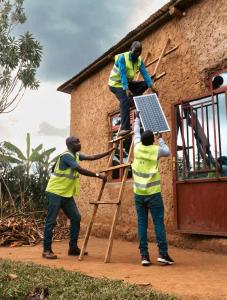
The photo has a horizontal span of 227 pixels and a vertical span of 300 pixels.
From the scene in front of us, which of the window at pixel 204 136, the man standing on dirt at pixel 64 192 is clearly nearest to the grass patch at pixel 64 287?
the man standing on dirt at pixel 64 192

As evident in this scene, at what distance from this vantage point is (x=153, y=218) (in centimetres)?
477

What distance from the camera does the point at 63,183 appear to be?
560cm

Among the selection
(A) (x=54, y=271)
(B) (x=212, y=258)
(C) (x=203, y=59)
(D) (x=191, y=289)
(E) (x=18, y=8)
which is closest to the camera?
(D) (x=191, y=289)

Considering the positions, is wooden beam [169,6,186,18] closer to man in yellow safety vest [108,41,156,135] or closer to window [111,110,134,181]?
man in yellow safety vest [108,41,156,135]

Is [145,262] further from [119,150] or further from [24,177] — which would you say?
[24,177]

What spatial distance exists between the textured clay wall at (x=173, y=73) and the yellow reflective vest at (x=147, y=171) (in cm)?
156

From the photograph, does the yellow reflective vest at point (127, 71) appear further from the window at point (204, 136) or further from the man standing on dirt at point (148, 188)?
the man standing on dirt at point (148, 188)

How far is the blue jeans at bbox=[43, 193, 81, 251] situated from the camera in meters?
5.47

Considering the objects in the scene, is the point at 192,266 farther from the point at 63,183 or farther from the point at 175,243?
the point at 63,183

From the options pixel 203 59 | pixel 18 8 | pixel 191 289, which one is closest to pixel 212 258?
pixel 191 289

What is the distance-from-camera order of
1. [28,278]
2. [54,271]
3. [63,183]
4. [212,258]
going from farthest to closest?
[63,183]
[212,258]
[54,271]
[28,278]

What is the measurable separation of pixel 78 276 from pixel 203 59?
3.99 m

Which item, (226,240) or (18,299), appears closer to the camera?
(18,299)

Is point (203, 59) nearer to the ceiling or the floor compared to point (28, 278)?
nearer to the ceiling
